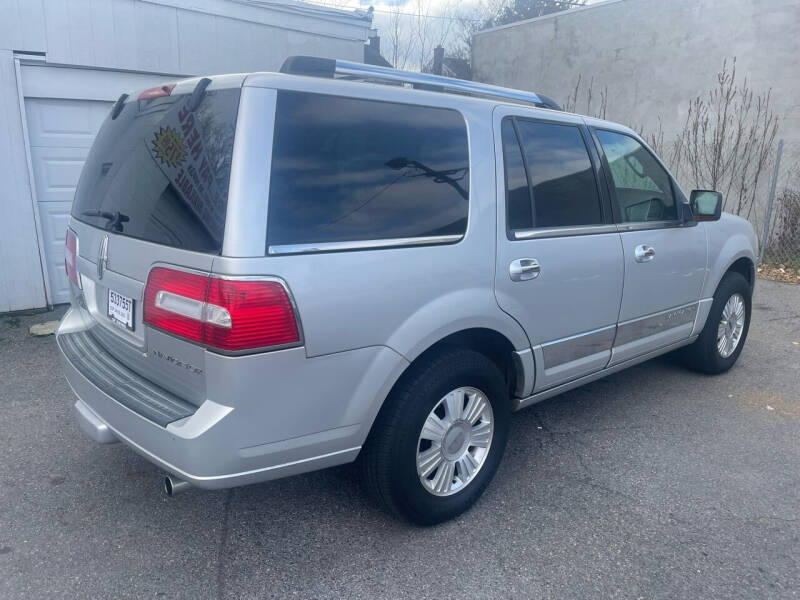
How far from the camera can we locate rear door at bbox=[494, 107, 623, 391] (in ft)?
10.0

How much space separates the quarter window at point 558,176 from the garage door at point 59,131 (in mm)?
5221

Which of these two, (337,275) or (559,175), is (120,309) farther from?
(559,175)

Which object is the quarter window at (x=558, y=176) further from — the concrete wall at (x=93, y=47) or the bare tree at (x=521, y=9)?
the bare tree at (x=521, y=9)

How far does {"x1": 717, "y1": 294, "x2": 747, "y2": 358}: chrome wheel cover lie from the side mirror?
2.75 ft

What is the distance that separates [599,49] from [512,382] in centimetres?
Answer: 1057

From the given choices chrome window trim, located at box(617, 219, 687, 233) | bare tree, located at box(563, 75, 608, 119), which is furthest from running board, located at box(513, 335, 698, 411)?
bare tree, located at box(563, 75, 608, 119)

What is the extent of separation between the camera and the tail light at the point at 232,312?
6.96ft

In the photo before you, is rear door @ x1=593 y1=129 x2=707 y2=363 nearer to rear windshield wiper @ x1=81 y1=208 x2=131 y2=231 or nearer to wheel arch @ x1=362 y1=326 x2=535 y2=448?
wheel arch @ x1=362 y1=326 x2=535 y2=448

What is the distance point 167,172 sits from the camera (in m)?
2.46

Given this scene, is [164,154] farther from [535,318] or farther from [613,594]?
[613,594]

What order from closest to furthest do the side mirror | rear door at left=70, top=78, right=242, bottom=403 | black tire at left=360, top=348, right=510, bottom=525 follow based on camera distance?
rear door at left=70, top=78, right=242, bottom=403, black tire at left=360, top=348, right=510, bottom=525, the side mirror

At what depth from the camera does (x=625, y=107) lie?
11562 millimetres

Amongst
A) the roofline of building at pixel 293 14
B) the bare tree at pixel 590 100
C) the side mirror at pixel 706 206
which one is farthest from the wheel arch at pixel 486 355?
the bare tree at pixel 590 100

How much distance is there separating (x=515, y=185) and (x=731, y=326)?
9.44ft
